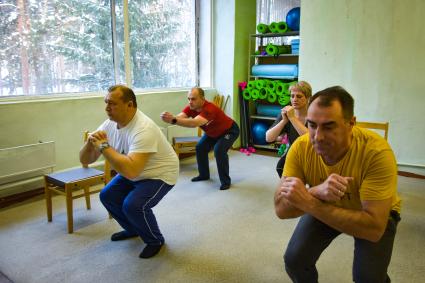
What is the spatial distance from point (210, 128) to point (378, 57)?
7.31ft

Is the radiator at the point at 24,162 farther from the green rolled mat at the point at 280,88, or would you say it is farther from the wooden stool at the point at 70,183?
the green rolled mat at the point at 280,88

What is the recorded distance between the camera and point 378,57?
433 cm

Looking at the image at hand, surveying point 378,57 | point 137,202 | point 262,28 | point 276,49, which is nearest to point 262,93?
point 276,49

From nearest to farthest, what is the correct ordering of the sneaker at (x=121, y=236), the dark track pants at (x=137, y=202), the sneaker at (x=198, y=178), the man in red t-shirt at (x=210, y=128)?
1. the dark track pants at (x=137, y=202)
2. the sneaker at (x=121, y=236)
3. the man in red t-shirt at (x=210, y=128)
4. the sneaker at (x=198, y=178)

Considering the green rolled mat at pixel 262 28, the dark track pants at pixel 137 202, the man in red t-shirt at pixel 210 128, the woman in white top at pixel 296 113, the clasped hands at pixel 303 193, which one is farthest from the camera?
the green rolled mat at pixel 262 28

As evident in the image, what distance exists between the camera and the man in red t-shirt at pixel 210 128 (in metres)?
3.78

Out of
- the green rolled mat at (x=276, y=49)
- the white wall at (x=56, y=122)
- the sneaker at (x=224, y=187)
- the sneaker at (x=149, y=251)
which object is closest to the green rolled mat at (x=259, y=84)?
the green rolled mat at (x=276, y=49)

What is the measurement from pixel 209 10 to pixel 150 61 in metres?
1.46

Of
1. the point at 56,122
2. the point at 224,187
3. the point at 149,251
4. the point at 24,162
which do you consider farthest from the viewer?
the point at 224,187

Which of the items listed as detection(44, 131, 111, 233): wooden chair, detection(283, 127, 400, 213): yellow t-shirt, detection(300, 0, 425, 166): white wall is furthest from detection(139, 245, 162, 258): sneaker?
detection(300, 0, 425, 166): white wall

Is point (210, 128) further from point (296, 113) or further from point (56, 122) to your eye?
point (56, 122)

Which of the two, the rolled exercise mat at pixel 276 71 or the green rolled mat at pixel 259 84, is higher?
the rolled exercise mat at pixel 276 71

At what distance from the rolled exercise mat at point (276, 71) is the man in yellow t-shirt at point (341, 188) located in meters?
3.60

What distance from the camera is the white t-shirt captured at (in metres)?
2.23
